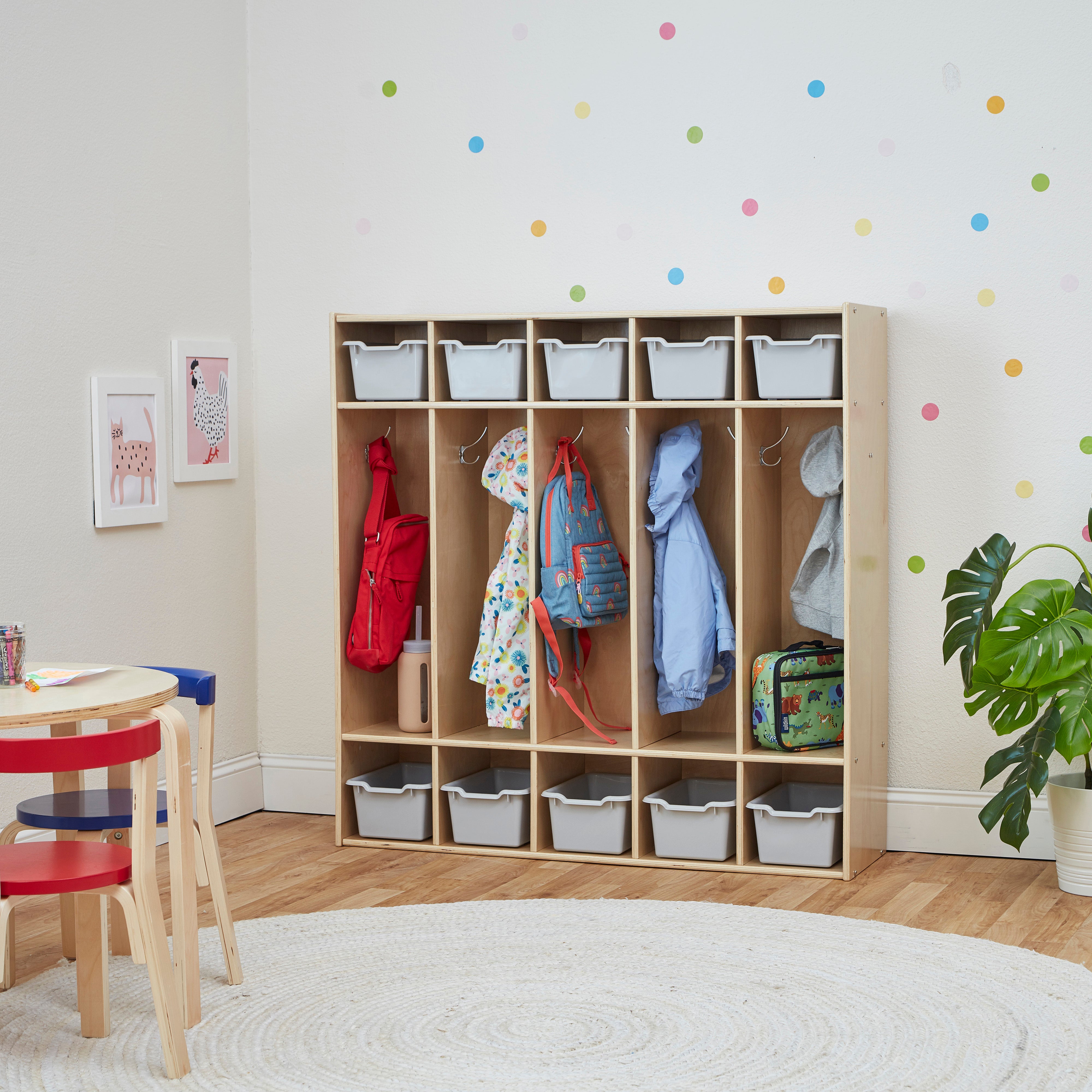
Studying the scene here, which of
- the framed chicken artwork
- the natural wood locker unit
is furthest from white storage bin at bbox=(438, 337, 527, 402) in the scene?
the framed chicken artwork

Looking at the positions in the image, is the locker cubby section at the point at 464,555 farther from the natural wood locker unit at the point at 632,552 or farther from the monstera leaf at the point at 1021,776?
the monstera leaf at the point at 1021,776

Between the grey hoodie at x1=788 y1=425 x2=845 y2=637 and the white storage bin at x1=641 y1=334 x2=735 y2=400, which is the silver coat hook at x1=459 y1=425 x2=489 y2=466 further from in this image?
the grey hoodie at x1=788 y1=425 x2=845 y2=637

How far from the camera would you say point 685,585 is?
3.81 metres

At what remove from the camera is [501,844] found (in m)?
3.98

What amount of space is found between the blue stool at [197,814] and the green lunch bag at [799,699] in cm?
151

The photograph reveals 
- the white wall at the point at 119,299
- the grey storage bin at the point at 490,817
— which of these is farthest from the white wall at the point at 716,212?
the grey storage bin at the point at 490,817

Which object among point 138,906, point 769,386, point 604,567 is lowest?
point 138,906

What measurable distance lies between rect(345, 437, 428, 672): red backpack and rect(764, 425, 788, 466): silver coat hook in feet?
3.24

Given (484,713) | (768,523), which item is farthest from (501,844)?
(768,523)

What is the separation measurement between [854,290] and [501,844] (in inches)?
71.9

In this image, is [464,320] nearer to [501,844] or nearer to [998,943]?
[501,844]

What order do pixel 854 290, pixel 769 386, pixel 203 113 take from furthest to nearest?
pixel 203 113, pixel 854 290, pixel 769 386

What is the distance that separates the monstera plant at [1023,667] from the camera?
10.9 feet

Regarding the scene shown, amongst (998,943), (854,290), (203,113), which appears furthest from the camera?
(203,113)
